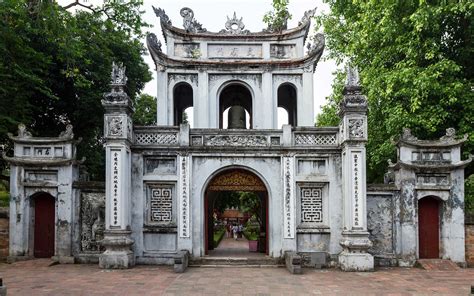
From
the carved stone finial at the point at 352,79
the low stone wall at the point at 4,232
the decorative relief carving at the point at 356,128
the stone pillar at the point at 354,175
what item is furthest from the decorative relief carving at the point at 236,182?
the low stone wall at the point at 4,232

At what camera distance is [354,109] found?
42.5 ft

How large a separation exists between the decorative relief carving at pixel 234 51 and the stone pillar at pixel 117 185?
14.0ft

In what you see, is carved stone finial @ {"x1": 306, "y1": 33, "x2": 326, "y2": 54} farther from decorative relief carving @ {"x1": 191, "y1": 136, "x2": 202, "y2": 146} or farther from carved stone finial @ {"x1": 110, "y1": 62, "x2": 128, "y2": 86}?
carved stone finial @ {"x1": 110, "y1": 62, "x2": 128, "y2": 86}

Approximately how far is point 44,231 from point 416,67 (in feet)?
42.2

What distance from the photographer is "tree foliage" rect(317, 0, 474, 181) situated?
14.6 meters

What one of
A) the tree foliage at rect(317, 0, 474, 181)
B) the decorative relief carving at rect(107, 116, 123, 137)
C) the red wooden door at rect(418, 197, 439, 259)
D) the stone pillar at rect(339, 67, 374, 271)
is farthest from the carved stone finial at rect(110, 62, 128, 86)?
the red wooden door at rect(418, 197, 439, 259)

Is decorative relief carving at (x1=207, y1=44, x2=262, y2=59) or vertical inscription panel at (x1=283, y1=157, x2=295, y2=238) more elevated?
decorative relief carving at (x1=207, y1=44, x2=262, y2=59)

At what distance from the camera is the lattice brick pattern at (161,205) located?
13.7m

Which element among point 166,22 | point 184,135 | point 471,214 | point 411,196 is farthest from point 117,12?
point 471,214

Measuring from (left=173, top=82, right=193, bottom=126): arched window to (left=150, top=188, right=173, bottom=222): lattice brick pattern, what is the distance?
4.07 m

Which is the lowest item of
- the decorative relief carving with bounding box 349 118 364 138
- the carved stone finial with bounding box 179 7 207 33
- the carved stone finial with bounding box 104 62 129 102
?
the decorative relief carving with bounding box 349 118 364 138

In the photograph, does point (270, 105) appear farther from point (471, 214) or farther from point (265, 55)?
point (471, 214)

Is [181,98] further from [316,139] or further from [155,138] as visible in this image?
[316,139]

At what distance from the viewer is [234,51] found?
1628 centimetres
